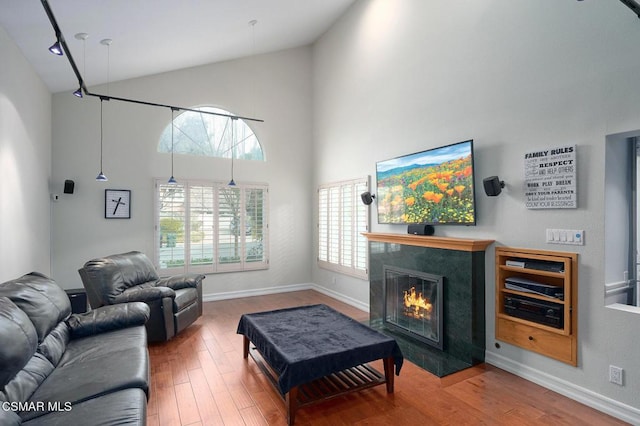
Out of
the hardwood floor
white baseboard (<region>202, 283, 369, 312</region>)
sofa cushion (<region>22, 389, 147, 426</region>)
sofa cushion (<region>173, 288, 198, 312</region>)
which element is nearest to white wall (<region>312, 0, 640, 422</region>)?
the hardwood floor

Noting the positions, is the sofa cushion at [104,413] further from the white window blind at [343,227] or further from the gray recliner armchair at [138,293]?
the white window blind at [343,227]

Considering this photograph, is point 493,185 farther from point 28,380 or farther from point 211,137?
point 211,137

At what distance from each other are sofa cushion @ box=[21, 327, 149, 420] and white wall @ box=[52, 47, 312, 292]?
297 cm

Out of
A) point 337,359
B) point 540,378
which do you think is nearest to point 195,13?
point 337,359

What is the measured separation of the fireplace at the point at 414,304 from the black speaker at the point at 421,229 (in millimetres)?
467

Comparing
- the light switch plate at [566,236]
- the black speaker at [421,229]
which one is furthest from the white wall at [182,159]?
the light switch plate at [566,236]

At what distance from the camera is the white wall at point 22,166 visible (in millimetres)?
3221

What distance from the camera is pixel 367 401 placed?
265cm

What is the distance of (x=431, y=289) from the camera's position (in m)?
3.72

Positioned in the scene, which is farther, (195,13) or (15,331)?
(195,13)

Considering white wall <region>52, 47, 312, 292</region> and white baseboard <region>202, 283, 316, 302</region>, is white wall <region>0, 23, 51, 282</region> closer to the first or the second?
white wall <region>52, 47, 312, 292</region>

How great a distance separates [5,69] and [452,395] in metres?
5.07

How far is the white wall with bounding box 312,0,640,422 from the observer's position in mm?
2469

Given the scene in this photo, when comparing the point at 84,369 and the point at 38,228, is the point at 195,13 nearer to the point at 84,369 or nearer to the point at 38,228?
the point at 38,228
